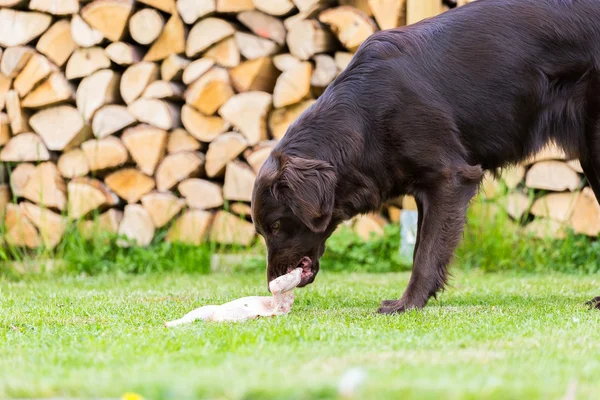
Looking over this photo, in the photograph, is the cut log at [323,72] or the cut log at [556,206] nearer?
the cut log at [556,206]

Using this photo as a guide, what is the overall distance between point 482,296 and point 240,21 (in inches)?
118

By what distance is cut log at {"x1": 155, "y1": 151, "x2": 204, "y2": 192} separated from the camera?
19.6ft

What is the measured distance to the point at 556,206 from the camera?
564 cm

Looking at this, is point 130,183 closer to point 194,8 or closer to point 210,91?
point 210,91

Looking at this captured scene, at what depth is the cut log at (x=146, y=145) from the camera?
19.4 ft

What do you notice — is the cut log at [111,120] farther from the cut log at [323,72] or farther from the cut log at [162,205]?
the cut log at [323,72]

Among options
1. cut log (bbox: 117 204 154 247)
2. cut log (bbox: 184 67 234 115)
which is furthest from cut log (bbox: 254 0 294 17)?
cut log (bbox: 117 204 154 247)

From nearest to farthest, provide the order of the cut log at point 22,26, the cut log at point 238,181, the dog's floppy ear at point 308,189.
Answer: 1. the dog's floppy ear at point 308,189
2. the cut log at point 238,181
3. the cut log at point 22,26

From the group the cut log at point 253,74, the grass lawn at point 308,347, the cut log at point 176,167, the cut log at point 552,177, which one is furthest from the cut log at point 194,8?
the cut log at point 552,177

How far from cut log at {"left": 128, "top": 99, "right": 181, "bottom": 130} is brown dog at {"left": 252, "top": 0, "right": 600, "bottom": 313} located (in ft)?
8.20

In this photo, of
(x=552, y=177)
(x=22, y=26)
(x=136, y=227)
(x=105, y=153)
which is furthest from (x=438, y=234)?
(x=22, y=26)

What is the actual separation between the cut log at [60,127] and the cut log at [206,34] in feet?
3.26

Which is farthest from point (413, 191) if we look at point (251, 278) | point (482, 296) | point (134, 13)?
point (134, 13)

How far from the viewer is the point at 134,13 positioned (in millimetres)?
5996
